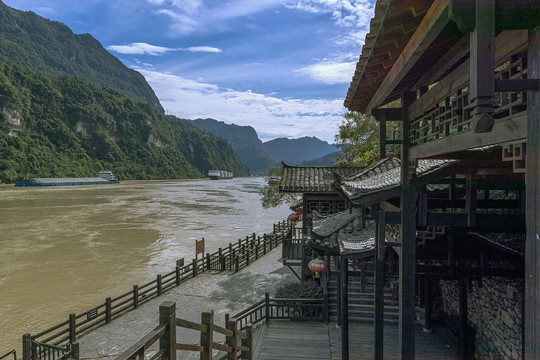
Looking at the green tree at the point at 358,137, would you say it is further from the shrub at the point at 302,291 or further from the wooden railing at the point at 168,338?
the wooden railing at the point at 168,338

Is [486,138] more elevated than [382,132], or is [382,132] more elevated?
[382,132]

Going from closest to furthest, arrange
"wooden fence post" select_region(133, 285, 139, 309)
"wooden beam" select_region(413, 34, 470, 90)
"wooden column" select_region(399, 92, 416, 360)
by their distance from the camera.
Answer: "wooden beam" select_region(413, 34, 470, 90)
"wooden column" select_region(399, 92, 416, 360)
"wooden fence post" select_region(133, 285, 139, 309)

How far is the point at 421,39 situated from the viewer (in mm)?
2498

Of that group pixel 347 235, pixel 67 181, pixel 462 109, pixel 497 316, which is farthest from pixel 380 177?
pixel 67 181

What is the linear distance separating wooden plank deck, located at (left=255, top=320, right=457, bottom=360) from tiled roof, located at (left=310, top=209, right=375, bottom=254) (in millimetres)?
2733

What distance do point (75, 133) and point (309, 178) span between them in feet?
415

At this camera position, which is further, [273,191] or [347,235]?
[273,191]

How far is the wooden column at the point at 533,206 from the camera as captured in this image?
1.95 m

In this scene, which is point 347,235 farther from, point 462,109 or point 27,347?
point 27,347

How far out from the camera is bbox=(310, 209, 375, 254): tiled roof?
20.3 feet

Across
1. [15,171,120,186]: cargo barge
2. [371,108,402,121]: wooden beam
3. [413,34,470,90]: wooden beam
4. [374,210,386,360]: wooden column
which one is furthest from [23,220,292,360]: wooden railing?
[15,171,120,186]: cargo barge

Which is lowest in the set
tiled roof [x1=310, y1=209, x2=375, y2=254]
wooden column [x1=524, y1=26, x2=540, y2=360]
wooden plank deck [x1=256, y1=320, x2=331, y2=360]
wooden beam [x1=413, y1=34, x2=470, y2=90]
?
wooden plank deck [x1=256, y1=320, x2=331, y2=360]

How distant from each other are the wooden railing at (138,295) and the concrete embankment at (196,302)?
0.32 meters

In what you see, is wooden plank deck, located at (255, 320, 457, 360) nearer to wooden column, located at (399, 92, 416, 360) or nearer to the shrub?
the shrub
